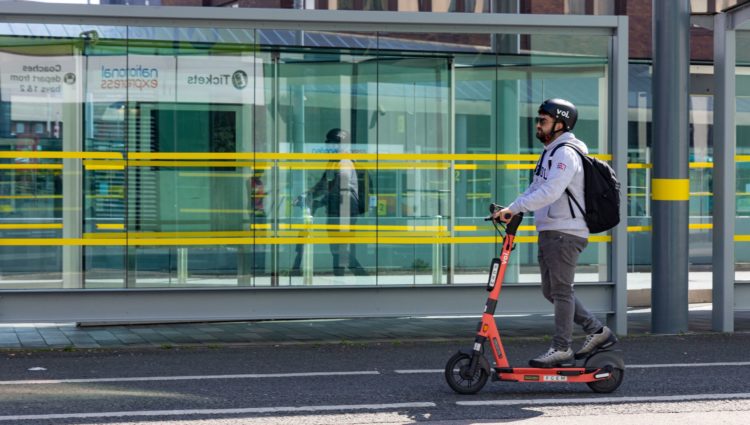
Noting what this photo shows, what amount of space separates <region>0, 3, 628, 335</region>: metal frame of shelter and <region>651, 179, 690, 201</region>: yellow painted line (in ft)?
1.26

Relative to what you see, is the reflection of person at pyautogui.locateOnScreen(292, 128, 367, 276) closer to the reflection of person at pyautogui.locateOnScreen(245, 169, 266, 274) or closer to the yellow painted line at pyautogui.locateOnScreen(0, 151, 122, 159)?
the reflection of person at pyautogui.locateOnScreen(245, 169, 266, 274)

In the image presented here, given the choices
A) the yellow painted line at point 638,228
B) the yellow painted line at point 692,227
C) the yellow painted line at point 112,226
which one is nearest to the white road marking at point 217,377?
the yellow painted line at point 112,226

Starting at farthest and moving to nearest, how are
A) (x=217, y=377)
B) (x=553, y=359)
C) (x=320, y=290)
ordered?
(x=320, y=290), (x=217, y=377), (x=553, y=359)

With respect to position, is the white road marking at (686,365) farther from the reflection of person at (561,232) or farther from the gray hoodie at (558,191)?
the gray hoodie at (558,191)

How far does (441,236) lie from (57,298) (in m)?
3.35

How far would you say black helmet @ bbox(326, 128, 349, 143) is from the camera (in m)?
11.1

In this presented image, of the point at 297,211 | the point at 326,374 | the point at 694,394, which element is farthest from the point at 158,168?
the point at 694,394

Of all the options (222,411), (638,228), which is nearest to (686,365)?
(222,411)

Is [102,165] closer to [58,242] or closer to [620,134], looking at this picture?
[58,242]

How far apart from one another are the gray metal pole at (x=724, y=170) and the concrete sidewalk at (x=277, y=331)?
376 millimetres

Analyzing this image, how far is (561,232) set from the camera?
24.5ft

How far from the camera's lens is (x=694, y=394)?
757 cm

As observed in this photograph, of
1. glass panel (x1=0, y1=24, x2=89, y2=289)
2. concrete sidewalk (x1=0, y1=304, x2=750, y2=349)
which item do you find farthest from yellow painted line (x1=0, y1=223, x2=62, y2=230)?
concrete sidewalk (x1=0, y1=304, x2=750, y2=349)

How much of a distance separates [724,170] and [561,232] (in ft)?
15.1
